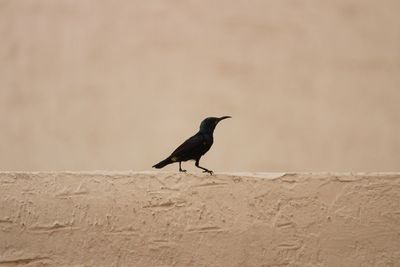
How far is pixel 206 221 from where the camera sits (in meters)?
1.47

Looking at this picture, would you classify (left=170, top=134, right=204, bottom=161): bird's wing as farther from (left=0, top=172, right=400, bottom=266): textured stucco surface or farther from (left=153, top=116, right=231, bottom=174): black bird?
(left=0, top=172, right=400, bottom=266): textured stucco surface

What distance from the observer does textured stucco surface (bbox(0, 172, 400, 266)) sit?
1.45 m

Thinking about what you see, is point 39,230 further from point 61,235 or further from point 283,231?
point 283,231

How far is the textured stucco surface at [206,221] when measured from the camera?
145 cm

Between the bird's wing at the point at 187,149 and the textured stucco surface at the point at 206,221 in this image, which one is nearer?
the textured stucco surface at the point at 206,221

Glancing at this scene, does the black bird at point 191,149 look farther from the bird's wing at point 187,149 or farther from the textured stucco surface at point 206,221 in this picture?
the textured stucco surface at point 206,221

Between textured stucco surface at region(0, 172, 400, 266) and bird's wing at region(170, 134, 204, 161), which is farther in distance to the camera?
bird's wing at region(170, 134, 204, 161)

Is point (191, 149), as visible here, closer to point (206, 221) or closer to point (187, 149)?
point (187, 149)

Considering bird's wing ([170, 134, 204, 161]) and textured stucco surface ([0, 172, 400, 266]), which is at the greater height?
bird's wing ([170, 134, 204, 161])

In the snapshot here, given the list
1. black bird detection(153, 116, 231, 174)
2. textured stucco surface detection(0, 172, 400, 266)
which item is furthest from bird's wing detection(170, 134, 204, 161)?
textured stucco surface detection(0, 172, 400, 266)

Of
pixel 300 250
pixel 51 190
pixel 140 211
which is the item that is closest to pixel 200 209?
pixel 140 211

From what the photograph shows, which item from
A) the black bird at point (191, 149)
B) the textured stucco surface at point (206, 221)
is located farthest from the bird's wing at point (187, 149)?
the textured stucco surface at point (206, 221)

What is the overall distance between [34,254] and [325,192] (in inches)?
29.6

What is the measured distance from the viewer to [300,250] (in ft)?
4.74
